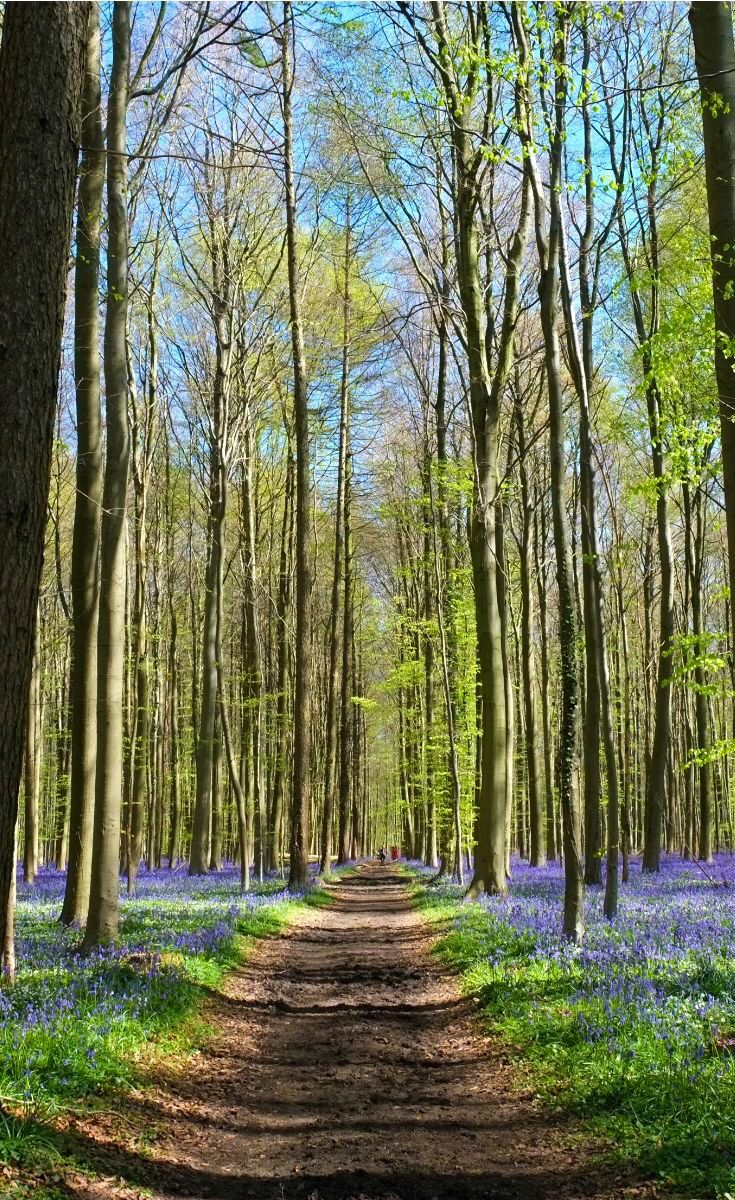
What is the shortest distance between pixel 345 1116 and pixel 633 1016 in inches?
79.8

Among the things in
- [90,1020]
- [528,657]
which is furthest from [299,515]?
[90,1020]

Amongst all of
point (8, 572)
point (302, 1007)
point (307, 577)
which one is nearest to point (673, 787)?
point (307, 577)

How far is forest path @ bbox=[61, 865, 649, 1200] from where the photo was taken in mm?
4434

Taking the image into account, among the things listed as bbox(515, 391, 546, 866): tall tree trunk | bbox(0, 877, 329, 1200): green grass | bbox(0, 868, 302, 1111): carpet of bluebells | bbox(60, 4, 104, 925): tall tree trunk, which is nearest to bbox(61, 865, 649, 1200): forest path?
bbox(0, 877, 329, 1200): green grass

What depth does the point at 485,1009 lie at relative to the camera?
788 centimetres

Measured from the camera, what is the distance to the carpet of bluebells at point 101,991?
5066mm

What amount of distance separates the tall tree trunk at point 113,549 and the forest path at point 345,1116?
167 centimetres

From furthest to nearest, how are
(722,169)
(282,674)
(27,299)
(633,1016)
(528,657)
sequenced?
(282,674) → (528,657) → (722,169) → (633,1016) → (27,299)

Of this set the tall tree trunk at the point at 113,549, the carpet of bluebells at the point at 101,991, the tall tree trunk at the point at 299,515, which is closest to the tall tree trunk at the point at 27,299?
the carpet of bluebells at the point at 101,991

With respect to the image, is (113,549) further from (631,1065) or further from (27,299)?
(631,1065)

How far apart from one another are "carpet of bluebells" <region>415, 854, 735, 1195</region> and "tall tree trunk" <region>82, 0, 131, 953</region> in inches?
147

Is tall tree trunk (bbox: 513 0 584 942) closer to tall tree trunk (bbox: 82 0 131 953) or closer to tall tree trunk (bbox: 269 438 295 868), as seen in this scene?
tall tree trunk (bbox: 82 0 131 953)

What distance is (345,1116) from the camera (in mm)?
5574

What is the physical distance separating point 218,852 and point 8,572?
29.3m
